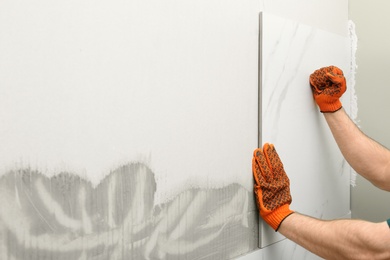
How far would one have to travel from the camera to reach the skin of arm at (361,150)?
1194mm

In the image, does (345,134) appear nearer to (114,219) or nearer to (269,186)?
(269,186)

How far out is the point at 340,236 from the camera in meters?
0.87

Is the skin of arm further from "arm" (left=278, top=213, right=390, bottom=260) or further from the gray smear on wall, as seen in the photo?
the gray smear on wall

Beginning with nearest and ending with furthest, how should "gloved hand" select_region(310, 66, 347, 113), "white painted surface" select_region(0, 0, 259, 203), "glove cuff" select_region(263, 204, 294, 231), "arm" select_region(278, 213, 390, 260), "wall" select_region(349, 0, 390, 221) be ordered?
"white painted surface" select_region(0, 0, 259, 203), "arm" select_region(278, 213, 390, 260), "glove cuff" select_region(263, 204, 294, 231), "gloved hand" select_region(310, 66, 347, 113), "wall" select_region(349, 0, 390, 221)

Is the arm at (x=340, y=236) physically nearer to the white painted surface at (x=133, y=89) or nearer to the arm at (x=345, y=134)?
the white painted surface at (x=133, y=89)

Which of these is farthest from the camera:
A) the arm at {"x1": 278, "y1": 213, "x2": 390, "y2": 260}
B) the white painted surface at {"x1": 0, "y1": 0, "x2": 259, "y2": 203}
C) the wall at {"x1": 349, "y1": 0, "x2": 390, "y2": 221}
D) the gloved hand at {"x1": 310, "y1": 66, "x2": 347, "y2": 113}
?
the wall at {"x1": 349, "y1": 0, "x2": 390, "y2": 221}

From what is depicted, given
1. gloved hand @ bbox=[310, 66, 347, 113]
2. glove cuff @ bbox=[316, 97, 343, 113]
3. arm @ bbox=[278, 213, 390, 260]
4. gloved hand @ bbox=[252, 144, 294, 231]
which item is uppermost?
gloved hand @ bbox=[310, 66, 347, 113]

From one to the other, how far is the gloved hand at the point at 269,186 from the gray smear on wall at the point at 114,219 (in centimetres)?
6

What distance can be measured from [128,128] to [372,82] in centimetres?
117

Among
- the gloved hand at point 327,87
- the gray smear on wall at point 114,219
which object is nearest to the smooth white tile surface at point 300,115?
the gloved hand at point 327,87

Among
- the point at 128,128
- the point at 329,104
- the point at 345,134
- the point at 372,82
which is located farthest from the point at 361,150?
the point at 128,128

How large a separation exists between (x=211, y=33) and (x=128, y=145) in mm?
390

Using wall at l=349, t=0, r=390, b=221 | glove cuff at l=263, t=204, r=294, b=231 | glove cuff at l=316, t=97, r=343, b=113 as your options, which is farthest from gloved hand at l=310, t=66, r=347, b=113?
glove cuff at l=263, t=204, r=294, b=231

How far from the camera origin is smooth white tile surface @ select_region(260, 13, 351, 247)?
3.46ft
